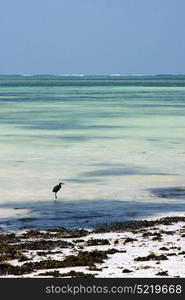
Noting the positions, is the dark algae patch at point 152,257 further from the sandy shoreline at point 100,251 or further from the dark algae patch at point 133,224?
the dark algae patch at point 133,224

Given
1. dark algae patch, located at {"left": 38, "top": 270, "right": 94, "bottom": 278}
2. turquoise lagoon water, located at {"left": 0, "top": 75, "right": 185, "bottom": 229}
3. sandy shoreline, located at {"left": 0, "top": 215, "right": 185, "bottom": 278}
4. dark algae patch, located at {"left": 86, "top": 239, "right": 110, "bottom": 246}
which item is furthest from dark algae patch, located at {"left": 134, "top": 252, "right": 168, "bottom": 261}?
turquoise lagoon water, located at {"left": 0, "top": 75, "right": 185, "bottom": 229}

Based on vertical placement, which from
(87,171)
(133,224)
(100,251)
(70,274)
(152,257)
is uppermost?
(87,171)

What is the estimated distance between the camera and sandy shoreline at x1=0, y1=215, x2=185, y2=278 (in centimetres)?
2184

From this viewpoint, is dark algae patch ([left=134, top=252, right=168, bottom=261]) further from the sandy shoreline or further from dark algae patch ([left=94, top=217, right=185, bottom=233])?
dark algae patch ([left=94, top=217, right=185, bottom=233])

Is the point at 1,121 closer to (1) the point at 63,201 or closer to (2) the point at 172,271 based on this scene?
(1) the point at 63,201

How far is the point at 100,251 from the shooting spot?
972 inches

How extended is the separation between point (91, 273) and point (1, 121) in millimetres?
71492

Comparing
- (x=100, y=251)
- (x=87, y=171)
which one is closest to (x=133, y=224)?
(x=100, y=251)

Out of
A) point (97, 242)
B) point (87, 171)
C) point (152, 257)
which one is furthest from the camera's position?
point (87, 171)

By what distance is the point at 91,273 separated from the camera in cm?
2156

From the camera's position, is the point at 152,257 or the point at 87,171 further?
the point at 87,171

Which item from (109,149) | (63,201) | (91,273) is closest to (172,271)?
(91,273)

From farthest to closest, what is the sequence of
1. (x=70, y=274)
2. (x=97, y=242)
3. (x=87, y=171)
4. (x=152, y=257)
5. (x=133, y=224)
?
(x=87, y=171), (x=133, y=224), (x=97, y=242), (x=152, y=257), (x=70, y=274)

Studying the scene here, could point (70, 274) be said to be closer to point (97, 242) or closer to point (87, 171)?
point (97, 242)
